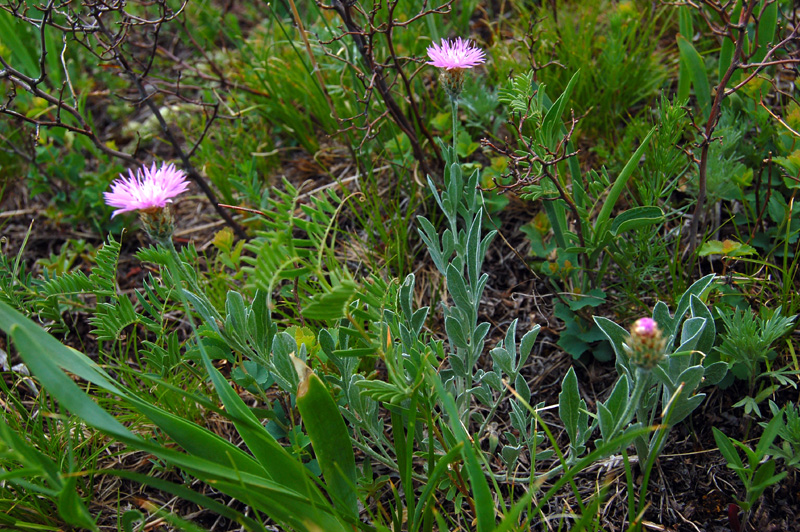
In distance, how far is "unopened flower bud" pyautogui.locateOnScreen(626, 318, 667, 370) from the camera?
984 millimetres

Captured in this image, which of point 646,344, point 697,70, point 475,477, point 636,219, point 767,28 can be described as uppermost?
point 767,28

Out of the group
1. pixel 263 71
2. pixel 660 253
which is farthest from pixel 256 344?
pixel 263 71

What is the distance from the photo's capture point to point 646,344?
0.99 metres

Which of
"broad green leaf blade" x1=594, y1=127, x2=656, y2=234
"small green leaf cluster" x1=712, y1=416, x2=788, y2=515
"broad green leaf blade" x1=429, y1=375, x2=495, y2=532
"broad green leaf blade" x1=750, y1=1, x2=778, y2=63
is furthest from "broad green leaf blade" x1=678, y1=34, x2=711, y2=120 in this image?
"broad green leaf blade" x1=429, y1=375, x2=495, y2=532

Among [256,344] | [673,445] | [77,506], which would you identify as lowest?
[77,506]

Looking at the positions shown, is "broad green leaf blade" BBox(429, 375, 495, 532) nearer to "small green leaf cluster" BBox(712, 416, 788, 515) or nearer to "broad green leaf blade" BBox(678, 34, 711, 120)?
"small green leaf cluster" BBox(712, 416, 788, 515)

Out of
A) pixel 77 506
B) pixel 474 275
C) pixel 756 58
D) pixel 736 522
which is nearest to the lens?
pixel 77 506

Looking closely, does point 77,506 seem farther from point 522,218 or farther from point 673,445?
point 522,218

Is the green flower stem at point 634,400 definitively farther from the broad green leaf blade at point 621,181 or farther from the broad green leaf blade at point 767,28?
the broad green leaf blade at point 767,28

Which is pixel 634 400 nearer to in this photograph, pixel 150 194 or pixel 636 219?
pixel 636 219

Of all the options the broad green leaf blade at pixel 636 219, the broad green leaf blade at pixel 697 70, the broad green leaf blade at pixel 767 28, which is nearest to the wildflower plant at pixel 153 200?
the broad green leaf blade at pixel 636 219

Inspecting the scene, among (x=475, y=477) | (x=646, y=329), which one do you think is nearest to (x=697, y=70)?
(x=646, y=329)

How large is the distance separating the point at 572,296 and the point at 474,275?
0.38 meters

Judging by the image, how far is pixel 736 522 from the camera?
1230 mm
